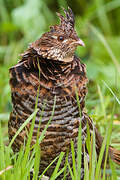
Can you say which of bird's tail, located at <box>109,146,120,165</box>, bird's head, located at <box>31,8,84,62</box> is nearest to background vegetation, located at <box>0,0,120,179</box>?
bird's tail, located at <box>109,146,120,165</box>

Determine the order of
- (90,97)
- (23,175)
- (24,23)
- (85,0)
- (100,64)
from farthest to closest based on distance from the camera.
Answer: (85,0) → (24,23) → (100,64) → (90,97) → (23,175)

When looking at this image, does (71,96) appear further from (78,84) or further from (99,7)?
(99,7)

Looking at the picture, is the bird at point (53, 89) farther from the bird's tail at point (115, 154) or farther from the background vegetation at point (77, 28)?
the background vegetation at point (77, 28)

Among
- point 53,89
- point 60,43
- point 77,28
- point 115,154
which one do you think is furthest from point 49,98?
point 77,28

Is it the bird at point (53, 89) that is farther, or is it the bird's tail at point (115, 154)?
the bird's tail at point (115, 154)

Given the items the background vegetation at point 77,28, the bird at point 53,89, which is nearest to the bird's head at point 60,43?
the bird at point 53,89

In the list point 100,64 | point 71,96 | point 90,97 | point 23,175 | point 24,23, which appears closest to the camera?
point 23,175

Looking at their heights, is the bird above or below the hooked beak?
below

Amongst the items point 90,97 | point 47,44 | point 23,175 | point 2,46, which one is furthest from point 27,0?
point 23,175

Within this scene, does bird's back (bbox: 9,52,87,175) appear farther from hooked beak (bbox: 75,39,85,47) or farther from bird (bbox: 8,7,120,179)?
hooked beak (bbox: 75,39,85,47)
